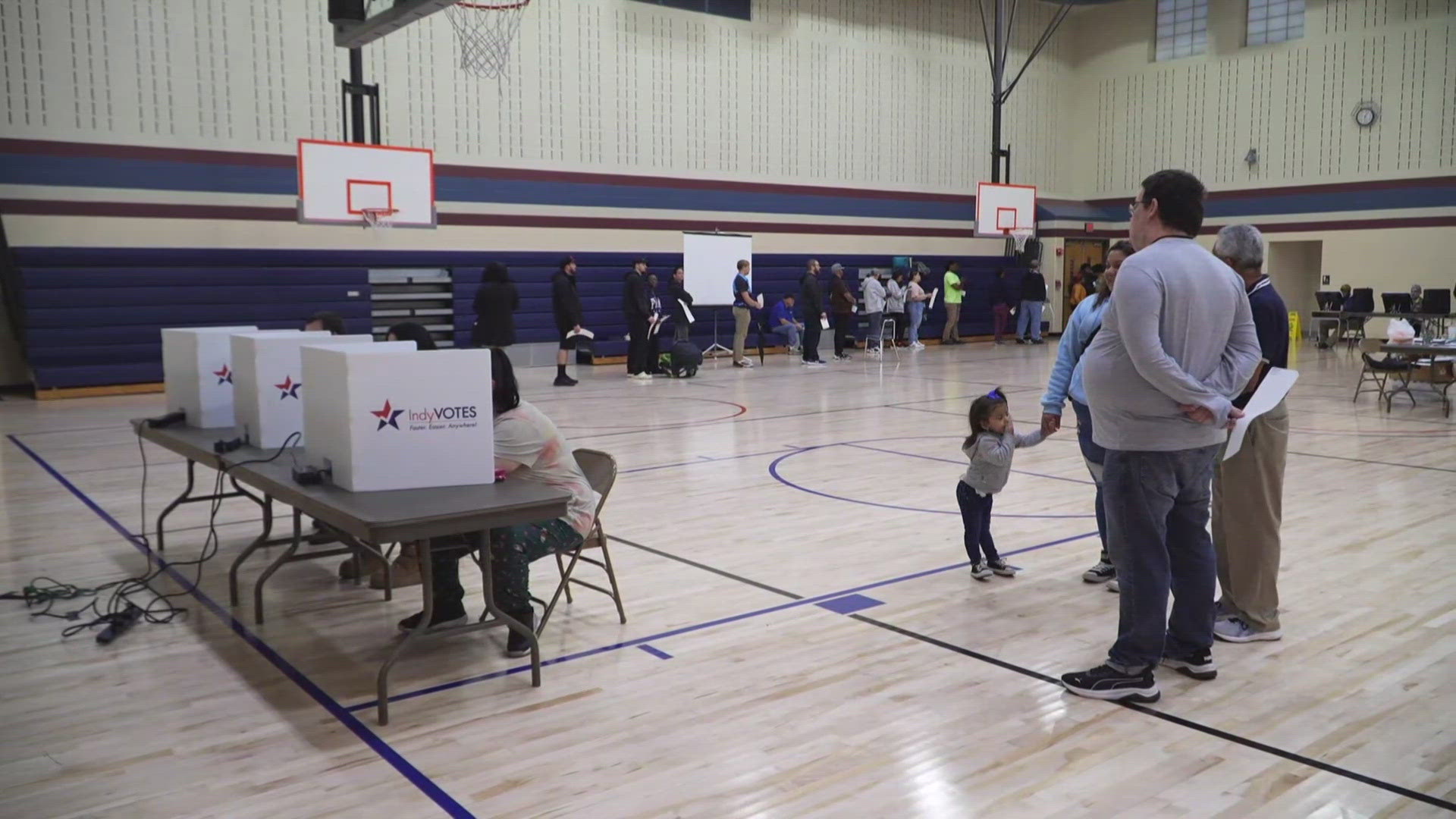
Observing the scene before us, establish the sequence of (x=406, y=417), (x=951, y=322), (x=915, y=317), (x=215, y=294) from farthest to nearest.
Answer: (x=951, y=322), (x=915, y=317), (x=215, y=294), (x=406, y=417)

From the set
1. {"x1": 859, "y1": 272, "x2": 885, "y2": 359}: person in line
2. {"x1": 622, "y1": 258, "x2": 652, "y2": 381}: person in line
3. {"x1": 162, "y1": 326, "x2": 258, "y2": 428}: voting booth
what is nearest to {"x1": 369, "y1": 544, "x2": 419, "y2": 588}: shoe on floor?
{"x1": 162, "y1": 326, "x2": 258, "y2": 428}: voting booth

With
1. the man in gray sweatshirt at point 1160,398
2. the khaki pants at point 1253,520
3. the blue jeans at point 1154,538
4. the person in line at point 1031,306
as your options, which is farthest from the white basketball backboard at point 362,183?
the person in line at point 1031,306

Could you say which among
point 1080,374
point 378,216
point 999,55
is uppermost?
point 999,55

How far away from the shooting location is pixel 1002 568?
5.31m

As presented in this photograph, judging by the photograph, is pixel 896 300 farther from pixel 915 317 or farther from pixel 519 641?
pixel 519 641

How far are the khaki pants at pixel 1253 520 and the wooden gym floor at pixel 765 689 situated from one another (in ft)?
0.60

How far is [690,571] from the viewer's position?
5.46 metres

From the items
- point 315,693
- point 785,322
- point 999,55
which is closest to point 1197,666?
point 315,693

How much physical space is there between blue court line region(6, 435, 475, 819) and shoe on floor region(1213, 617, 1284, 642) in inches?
116

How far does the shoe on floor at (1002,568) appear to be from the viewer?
530cm

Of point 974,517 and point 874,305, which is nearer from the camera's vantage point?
point 974,517

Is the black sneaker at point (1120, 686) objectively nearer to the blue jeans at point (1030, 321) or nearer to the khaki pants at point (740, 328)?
the khaki pants at point (740, 328)

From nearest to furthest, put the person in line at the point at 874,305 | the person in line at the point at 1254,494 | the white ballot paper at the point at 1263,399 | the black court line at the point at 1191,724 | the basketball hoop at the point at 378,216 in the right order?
the black court line at the point at 1191,724, the white ballot paper at the point at 1263,399, the person in line at the point at 1254,494, the basketball hoop at the point at 378,216, the person in line at the point at 874,305

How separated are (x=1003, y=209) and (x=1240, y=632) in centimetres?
1754
